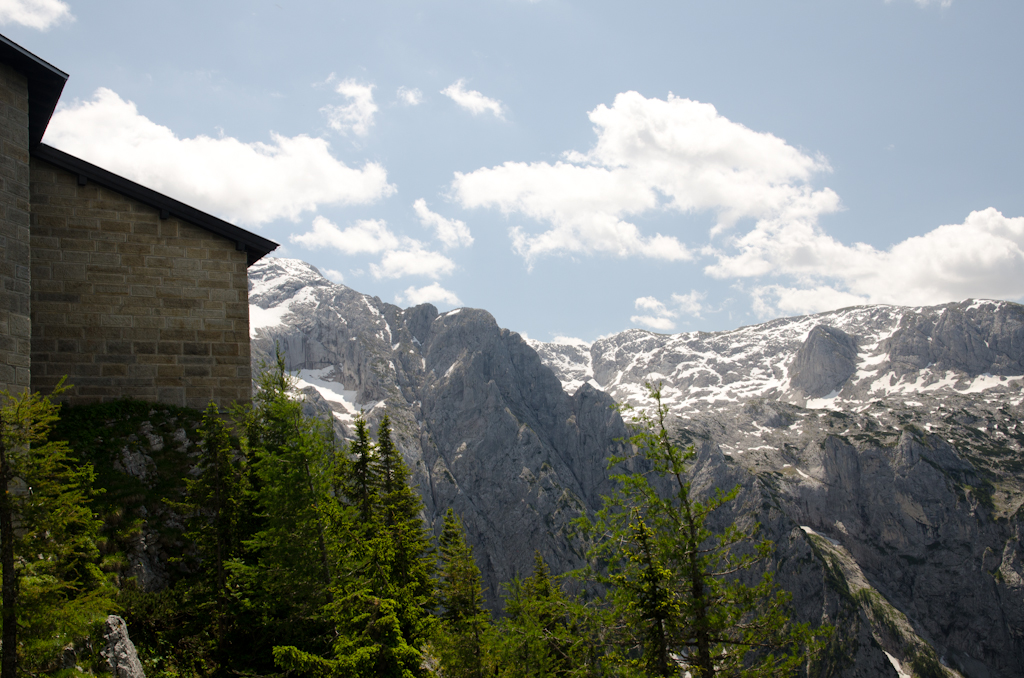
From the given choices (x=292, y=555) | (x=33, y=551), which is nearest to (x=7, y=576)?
(x=33, y=551)

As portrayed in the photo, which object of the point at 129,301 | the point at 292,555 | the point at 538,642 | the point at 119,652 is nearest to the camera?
the point at 119,652

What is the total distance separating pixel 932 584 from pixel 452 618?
8477 inches

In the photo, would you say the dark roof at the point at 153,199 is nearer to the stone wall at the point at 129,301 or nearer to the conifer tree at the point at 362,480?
Answer: the stone wall at the point at 129,301

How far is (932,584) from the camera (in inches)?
7372

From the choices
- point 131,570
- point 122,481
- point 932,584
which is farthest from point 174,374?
point 932,584

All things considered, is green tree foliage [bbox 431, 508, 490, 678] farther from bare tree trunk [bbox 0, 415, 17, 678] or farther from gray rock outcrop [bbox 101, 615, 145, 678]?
bare tree trunk [bbox 0, 415, 17, 678]

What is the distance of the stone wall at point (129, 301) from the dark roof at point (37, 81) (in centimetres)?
199

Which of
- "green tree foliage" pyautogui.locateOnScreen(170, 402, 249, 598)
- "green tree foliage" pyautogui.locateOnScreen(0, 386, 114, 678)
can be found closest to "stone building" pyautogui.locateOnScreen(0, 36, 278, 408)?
"green tree foliage" pyautogui.locateOnScreen(170, 402, 249, 598)

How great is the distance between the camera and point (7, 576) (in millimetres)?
9664

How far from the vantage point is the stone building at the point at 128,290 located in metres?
20.9

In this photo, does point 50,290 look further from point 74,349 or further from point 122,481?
point 122,481

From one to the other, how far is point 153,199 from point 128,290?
3.33 m

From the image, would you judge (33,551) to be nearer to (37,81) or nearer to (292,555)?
(292,555)

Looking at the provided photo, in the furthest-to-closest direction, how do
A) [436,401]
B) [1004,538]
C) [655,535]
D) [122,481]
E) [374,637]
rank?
[436,401] < [1004,538] < [122,481] < [374,637] < [655,535]
